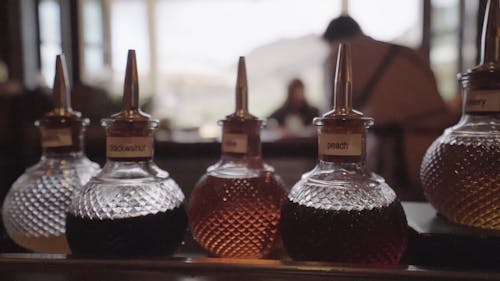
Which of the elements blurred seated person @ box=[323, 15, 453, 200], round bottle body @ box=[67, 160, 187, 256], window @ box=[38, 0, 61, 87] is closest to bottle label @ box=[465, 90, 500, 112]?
round bottle body @ box=[67, 160, 187, 256]

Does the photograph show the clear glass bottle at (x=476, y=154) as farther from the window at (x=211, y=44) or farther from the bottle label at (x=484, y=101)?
the window at (x=211, y=44)

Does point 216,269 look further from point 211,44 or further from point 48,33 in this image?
point 211,44

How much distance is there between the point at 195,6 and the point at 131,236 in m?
4.52

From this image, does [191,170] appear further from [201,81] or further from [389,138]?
[201,81]

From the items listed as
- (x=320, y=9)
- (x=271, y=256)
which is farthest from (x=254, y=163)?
(x=320, y=9)

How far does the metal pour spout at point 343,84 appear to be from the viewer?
0.48m

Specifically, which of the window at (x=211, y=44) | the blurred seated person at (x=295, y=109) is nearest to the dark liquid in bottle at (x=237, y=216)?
the blurred seated person at (x=295, y=109)

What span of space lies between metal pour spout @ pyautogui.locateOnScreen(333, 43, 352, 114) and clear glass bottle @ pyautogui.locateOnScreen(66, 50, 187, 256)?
0.19 meters

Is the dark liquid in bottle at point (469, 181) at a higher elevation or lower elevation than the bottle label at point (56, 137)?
lower

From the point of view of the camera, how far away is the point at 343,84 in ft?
1.59

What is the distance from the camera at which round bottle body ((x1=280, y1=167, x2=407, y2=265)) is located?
447mm

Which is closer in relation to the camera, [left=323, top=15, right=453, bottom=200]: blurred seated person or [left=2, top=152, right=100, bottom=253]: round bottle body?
[left=2, top=152, right=100, bottom=253]: round bottle body

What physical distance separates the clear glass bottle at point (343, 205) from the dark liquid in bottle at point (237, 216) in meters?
0.04

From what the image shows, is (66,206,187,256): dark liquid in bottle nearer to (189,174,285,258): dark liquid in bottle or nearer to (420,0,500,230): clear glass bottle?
(189,174,285,258): dark liquid in bottle
